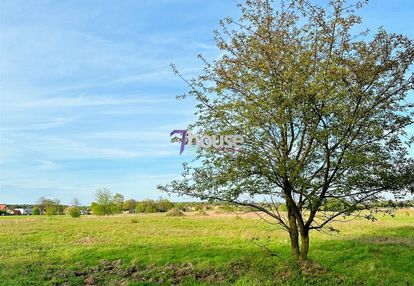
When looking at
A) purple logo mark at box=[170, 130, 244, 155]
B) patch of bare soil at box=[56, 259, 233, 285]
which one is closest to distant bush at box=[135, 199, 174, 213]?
patch of bare soil at box=[56, 259, 233, 285]

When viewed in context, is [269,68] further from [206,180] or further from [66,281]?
[66,281]

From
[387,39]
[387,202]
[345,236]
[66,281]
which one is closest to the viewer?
[387,39]

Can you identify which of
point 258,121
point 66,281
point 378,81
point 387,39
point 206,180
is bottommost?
point 66,281

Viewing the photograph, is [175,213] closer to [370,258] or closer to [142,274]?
[370,258]

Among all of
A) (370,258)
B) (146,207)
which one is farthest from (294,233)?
(146,207)

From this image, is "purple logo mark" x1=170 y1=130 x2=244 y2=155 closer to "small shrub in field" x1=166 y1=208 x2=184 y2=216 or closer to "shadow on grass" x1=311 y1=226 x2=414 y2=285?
"shadow on grass" x1=311 y1=226 x2=414 y2=285

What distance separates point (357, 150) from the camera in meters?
10.8

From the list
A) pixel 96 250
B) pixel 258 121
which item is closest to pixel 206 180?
pixel 258 121

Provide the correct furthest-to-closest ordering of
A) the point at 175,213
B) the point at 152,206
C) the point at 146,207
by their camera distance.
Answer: the point at 146,207 < the point at 152,206 < the point at 175,213

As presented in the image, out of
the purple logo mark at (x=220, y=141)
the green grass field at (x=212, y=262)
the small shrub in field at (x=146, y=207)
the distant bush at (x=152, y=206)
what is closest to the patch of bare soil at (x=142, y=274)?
the green grass field at (x=212, y=262)

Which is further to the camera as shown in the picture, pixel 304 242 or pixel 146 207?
pixel 146 207

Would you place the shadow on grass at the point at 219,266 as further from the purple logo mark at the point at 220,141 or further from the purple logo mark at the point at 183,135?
the purple logo mark at the point at 183,135

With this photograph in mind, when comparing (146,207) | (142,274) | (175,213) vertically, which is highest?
(146,207)

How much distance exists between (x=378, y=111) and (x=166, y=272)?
8036mm
